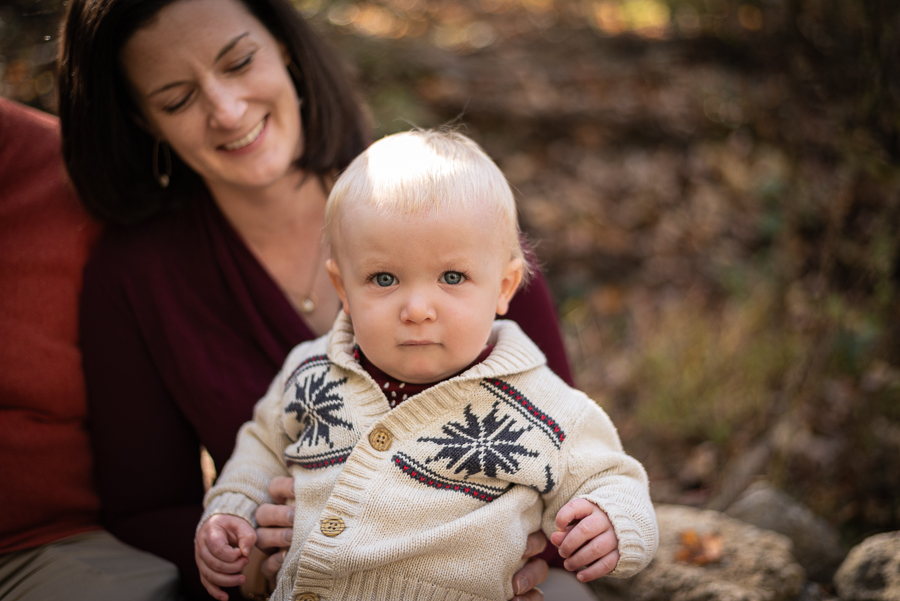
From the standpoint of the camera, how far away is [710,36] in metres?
5.11

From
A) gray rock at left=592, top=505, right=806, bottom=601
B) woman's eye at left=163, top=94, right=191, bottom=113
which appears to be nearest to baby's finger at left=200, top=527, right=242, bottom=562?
woman's eye at left=163, top=94, right=191, bottom=113

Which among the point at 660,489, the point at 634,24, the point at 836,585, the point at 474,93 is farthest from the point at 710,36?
the point at 836,585

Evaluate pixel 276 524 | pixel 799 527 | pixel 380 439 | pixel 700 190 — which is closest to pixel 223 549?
pixel 276 524

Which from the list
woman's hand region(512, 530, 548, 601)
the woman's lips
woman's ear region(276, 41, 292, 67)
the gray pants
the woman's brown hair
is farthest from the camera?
woman's ear region(276, 41, 292, 67)

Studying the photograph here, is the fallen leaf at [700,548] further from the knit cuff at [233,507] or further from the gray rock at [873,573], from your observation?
the knit cuff at [233,507]

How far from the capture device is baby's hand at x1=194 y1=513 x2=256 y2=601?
146 centimetres

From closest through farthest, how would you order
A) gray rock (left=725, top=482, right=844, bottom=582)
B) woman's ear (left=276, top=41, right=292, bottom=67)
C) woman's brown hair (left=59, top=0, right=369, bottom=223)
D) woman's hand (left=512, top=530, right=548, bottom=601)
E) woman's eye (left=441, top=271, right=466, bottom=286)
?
woman's eye (left=441, top=271, right=466, bottom=286) < woman's hand (left=512, top=530, right=548, bottom=601) < woman's brown hair (left=59, top=0, right=369, bottom=223) < woman's ear (left=276, top=41, right=292, bottom=67) < gray rock (left=725, top=482, right=844, bottom=582)

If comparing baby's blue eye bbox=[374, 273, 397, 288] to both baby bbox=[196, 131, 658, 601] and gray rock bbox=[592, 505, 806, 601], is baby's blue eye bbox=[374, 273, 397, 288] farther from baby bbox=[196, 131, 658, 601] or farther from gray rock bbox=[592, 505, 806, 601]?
gray rock bbox=[592, 505, 806, 601]

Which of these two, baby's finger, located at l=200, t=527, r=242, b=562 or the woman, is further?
the woman

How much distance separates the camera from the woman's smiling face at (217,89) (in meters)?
1.79

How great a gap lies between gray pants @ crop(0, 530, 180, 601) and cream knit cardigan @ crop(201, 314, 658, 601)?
0.38m

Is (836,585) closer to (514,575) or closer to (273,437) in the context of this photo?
(514,575)

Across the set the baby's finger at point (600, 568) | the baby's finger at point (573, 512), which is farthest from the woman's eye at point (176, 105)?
the baby's finger at point (600, 568)

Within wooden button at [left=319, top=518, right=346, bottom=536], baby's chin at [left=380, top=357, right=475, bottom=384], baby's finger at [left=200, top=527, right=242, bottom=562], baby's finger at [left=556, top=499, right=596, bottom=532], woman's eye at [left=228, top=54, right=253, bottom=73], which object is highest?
woman's eye at [left=228, top=54, right=253, bottom=73]
